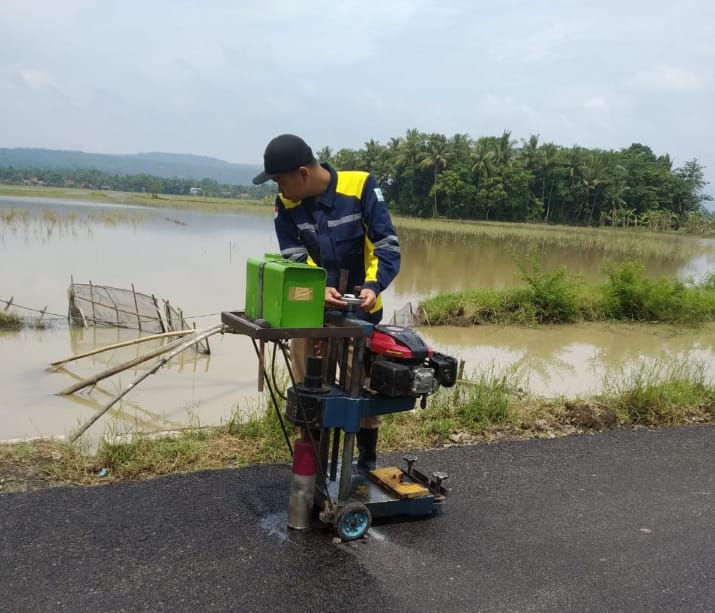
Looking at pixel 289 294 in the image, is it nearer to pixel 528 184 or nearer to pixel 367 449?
pixel 367 449

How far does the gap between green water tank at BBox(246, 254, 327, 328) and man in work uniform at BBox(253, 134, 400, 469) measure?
13.2 inches

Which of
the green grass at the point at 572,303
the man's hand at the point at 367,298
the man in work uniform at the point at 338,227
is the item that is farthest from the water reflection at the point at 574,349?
the man's hand at the point at 367,298

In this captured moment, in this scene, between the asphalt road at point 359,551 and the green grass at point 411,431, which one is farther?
the green grass at point 411,431

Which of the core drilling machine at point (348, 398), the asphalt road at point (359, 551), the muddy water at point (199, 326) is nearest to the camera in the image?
the asphalt road at point (359, 551)

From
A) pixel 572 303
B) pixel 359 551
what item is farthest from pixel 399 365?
pixel 572 303

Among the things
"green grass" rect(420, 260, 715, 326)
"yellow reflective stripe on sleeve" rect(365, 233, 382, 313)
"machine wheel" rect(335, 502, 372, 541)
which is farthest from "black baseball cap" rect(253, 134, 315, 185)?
"green grass" rect(420, 260, 715, 326)

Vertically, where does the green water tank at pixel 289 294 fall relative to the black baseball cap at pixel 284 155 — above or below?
below

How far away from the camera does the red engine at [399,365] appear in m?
2.77

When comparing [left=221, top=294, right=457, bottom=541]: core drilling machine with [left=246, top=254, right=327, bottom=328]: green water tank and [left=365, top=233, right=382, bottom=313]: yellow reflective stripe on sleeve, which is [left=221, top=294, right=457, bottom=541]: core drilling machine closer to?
[left=246, top=254, right=327, bottom=328]: green water tank

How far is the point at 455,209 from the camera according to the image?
53594 mm

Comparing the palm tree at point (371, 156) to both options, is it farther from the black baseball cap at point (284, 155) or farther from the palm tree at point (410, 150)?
the black baseball cap at point (284, 155)

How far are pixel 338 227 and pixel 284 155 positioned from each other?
0.48 metres

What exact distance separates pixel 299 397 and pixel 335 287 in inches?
26.9

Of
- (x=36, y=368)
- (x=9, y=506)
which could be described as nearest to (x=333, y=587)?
(x=9, y=506)
